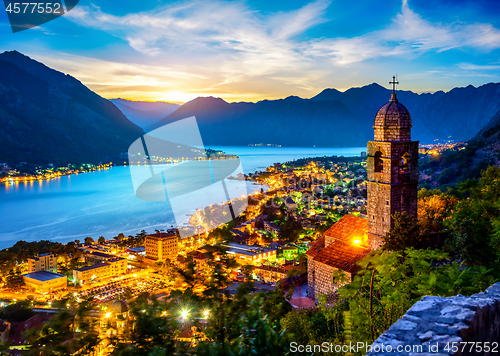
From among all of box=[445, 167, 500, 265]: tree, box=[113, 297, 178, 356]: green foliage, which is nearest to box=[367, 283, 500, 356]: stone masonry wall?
box=[113, 297, 178, 356]: green foliage

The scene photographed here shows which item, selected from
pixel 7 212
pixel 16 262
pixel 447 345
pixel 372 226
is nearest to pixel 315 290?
pixel 372 226

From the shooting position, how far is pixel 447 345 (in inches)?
52.3

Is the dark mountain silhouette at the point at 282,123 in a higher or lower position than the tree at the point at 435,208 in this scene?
higher

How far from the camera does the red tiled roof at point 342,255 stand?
657cm

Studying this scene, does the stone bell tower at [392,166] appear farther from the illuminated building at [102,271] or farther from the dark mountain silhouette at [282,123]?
the dark mountain silhouette at [282,123]

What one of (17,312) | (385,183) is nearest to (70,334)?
(385,183)

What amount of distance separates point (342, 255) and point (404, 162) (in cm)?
227

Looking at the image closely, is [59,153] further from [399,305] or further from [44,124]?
[399,305]

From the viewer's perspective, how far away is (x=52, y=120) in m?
61.2

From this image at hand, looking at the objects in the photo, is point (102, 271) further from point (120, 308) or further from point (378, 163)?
point (378, 163)

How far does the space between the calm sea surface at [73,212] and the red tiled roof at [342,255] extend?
17.2 metres

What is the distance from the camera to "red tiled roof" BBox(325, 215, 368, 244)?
24.2 feet

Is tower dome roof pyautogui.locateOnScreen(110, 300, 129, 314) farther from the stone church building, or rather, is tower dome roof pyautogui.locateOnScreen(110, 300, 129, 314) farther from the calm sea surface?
the calm sea surface

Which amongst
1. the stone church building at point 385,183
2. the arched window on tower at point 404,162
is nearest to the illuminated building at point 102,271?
the stone church building at point 385,183
